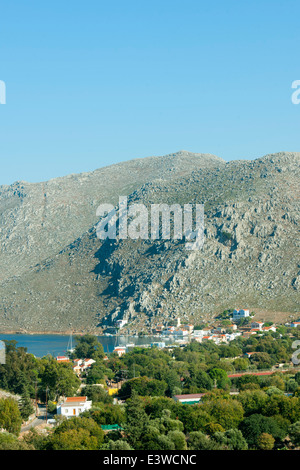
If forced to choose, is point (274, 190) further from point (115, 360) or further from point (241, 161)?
point (115, 360)

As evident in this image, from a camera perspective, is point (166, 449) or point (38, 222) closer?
point (166, 449)

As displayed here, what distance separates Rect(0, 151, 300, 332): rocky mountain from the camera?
10312cm

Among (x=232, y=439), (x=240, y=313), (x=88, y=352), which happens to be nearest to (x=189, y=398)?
(x=232, y=439)

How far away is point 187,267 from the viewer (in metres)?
107

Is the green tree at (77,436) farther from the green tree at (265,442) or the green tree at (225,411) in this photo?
the green tree at (265,442)

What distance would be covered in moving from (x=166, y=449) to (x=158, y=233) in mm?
86523

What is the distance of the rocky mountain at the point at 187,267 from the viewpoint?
103 meters

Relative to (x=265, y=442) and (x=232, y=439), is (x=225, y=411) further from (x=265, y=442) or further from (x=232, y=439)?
(x=265, y=442)

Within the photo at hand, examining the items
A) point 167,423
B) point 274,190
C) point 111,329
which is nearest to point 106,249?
point 111,329

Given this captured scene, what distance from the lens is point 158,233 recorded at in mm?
116500

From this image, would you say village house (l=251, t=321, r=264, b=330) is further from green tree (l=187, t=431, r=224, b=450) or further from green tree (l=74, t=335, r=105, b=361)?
green tree (l=187, t=431, r=224, b=450)

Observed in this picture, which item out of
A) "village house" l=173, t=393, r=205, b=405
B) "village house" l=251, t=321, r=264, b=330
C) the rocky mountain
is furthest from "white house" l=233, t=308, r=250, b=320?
"village house" l=173, t=393, r=205, b=405

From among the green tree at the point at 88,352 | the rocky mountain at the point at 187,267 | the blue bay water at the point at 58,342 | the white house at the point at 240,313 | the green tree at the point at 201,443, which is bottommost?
the blue bay water at the point at 58,342

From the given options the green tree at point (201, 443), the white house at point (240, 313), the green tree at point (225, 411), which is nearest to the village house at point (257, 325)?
the white house at point (240, 313)
